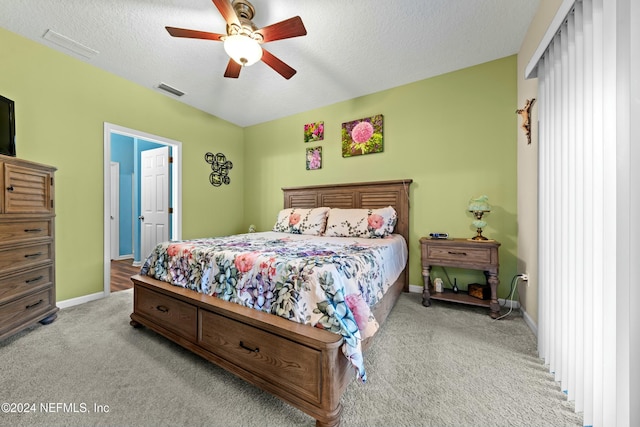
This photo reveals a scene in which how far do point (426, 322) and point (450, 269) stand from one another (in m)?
0.88

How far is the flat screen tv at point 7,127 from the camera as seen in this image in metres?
1.95

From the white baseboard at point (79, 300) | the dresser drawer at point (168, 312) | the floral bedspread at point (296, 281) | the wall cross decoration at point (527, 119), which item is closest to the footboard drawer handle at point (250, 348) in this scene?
the floral bedspread at point (296, 281)

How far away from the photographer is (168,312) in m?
1.76

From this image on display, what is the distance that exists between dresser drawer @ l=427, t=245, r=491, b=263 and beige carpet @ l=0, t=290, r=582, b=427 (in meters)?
0.60

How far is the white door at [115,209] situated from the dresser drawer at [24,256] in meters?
2.98

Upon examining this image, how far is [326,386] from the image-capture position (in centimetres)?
109

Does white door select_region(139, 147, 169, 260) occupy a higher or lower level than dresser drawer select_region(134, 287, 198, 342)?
higher

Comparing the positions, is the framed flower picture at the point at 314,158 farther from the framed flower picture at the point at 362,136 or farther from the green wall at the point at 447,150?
the framed flower picture at the point at 362,136

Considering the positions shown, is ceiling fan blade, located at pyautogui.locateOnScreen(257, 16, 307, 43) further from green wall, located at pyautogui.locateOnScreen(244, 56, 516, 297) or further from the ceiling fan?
green wall, located at pyautogui.locateOnScreen(244, 56, 516, 297)

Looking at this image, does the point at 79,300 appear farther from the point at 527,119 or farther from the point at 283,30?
the point at 527,119

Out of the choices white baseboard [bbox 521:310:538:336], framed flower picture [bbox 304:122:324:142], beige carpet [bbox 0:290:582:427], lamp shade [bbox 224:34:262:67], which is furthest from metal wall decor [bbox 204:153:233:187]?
white baseboard [bbox 521:310:538:336]

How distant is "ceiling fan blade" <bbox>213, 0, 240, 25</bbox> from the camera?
1.56 m

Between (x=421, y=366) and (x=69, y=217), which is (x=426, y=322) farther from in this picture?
(x=69, y=217)

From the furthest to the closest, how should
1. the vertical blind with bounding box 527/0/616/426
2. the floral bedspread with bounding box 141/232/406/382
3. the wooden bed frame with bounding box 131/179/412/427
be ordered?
the floral bedspread with bounding box 141/232/406/382 < the wooden bed frame with bounding box 131/179/412/427 < the vertical blind with bounding box 527/0/616/426
